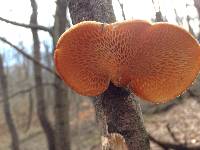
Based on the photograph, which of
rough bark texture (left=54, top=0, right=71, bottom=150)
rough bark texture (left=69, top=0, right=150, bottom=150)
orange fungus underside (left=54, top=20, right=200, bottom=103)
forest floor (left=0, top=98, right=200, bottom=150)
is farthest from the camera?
forest floor (left=0, top=98, right=200, bottom=150)

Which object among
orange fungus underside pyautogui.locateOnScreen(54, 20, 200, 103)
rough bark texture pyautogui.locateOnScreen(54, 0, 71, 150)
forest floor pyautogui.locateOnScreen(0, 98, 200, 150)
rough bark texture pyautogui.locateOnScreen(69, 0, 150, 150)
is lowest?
forest floor pyautogui.locateOnScreen(0, 98, 200, 150)

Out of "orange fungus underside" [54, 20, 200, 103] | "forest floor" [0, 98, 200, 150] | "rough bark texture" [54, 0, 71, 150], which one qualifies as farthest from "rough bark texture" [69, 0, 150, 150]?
"rough bark texture" [54, 0, 71, 150]

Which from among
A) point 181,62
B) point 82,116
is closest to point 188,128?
point 181,62

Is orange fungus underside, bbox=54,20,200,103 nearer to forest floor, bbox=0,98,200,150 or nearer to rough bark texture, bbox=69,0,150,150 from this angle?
rough bark texture, bbox=69,0,150,150

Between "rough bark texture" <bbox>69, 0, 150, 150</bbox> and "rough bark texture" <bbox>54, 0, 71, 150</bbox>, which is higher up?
"rough bark texture" <bbox>69, 0, 150, 150</bbox>

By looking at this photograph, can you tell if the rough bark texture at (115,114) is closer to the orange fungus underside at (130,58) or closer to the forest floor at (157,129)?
the orange fungus underside at (130,58)

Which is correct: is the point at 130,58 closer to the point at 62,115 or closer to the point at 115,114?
the point at 115,114

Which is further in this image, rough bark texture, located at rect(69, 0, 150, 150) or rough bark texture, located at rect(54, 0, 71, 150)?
rough bark texture, located at rect(54, 0, 71, 150)

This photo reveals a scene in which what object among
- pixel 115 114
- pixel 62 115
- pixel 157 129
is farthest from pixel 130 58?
pixel 157 129
